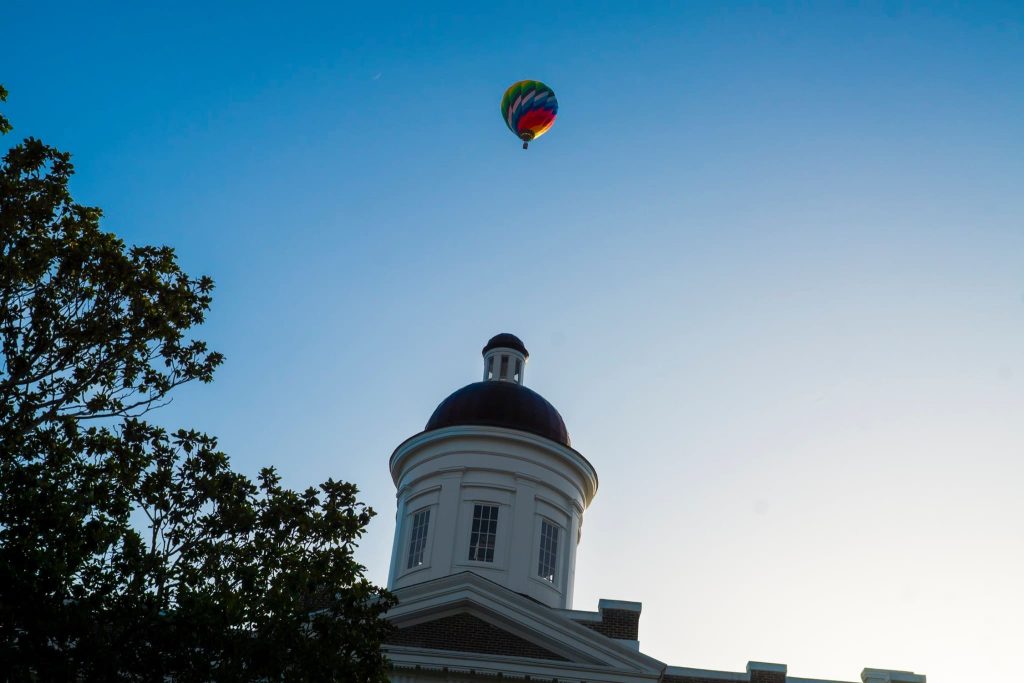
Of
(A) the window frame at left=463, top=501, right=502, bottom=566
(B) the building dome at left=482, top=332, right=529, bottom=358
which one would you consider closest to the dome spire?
(B) the building dome at left=482, top=332, right=529, bottom=358

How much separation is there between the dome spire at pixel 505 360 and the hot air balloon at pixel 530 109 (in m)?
6.20

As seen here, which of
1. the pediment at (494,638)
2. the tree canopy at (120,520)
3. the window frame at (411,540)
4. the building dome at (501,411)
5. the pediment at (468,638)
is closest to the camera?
the tree canopy at (120,520)

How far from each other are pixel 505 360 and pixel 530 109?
7.88 meters

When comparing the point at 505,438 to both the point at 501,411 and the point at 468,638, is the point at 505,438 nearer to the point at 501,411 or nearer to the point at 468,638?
the point at 501,411

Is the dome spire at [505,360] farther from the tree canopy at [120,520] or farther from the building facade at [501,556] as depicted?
the tree canopy at [120,520]

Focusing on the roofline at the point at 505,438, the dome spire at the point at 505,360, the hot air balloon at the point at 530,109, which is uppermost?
the hot air balloon at the point at 530,109

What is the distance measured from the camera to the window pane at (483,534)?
28.9m

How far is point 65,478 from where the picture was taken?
46.4 feet

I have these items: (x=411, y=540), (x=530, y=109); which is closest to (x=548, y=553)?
(x=411, y=540)

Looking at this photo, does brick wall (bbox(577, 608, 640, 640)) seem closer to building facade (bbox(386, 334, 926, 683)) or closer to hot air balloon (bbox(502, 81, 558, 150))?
building facade (bbox(386, 334, 926, 683))

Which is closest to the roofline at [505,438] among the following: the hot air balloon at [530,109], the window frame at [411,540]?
the window frame at [411,540]

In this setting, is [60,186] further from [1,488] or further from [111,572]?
[111,572]

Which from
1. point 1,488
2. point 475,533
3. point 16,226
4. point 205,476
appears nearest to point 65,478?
point 1,488

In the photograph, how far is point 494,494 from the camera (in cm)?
2983
